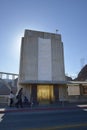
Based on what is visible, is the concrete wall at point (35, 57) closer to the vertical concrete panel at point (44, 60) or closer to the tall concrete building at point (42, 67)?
the tall concrete building at point (42, 67)

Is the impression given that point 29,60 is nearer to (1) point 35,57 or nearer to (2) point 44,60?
(1) point 35,57

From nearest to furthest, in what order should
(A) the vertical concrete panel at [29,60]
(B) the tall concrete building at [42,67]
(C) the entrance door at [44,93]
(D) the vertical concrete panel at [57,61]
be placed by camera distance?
1. (B) the tall concrete building at [42,67]
2. (C) the entrance door at [44,93]
3. (A) the vertical concrete panel at [29,60]
4. (D) the vertical concrete panel at [57,61]

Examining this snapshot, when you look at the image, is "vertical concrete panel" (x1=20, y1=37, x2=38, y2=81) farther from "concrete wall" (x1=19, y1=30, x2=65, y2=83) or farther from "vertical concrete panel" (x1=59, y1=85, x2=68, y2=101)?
"vertical concrete panel" (x1=59, y1=85, x2=68, y2=101)

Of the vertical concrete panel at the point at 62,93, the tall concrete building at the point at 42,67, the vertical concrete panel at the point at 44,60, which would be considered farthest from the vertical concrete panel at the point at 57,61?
the vertical concrete panel at the point at 62,93

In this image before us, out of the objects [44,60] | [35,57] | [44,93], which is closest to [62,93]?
[44,93]

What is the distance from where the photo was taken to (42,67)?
92.3ft

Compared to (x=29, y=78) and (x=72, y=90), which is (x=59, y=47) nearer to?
(x=29, y=78)

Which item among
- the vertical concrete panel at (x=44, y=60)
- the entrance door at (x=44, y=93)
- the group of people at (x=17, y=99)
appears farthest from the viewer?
the vertical concrete panel at (x=44, y=60)

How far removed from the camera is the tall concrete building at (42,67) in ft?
87.1

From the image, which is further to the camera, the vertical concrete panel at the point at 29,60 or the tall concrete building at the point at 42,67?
the vertical concrete panel at the point at 29,60

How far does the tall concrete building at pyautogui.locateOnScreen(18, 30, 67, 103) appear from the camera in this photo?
1045 inches

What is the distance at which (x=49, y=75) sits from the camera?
28.1 m

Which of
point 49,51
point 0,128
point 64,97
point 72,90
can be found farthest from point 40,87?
point 0,128

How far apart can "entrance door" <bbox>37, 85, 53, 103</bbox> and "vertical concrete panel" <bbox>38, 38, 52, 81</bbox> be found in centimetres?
142
